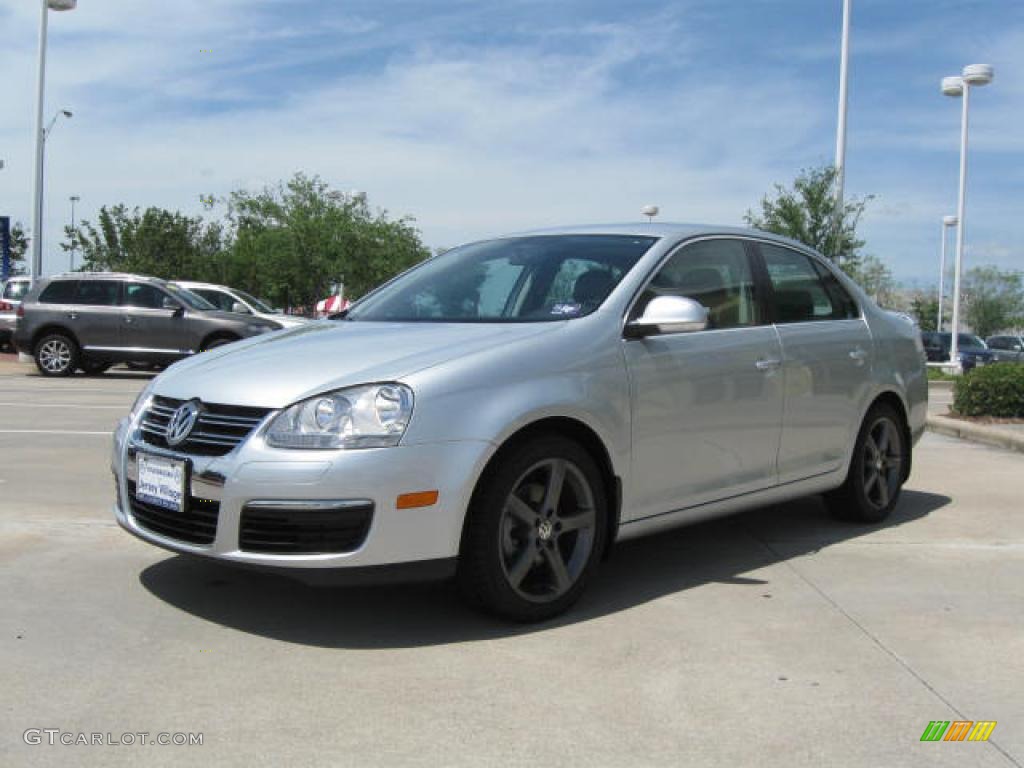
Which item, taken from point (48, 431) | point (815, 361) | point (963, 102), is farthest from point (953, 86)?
point (815, 361)

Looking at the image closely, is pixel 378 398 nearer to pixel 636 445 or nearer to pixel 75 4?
pixel 636 445

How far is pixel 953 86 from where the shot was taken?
30859mm

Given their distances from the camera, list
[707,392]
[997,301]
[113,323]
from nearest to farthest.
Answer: [707,392]
[113,323]
[997,301]

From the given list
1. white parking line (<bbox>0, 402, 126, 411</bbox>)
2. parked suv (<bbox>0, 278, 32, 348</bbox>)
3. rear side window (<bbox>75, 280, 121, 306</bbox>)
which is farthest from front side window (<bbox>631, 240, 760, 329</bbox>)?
parked suv (<bbox>0, 278, 32, 348</bbox>)

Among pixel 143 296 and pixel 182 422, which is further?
pixel 143 296

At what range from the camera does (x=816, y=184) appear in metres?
24.2

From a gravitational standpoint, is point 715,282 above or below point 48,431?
above

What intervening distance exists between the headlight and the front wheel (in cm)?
1585

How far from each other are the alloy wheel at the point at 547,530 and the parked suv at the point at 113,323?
47.3ft

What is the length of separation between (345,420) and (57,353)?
16070 mm

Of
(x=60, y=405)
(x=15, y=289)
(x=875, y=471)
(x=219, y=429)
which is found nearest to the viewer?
(x=219, y=429)

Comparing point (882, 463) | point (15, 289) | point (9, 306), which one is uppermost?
point (15, 289)

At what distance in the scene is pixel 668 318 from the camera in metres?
4.59

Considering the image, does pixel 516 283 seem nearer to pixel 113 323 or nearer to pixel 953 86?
pixel 113 323
